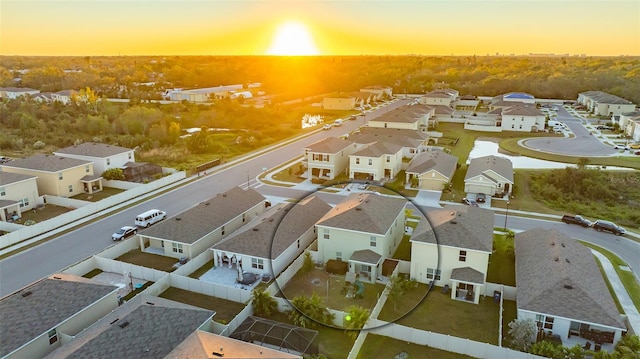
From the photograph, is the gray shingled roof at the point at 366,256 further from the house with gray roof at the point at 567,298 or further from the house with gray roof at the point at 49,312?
the house with gray roof at the point at 49,312

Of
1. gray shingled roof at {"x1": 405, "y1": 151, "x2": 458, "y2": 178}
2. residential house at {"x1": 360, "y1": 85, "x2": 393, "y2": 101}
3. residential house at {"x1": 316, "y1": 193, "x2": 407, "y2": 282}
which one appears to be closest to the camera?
residential house at {"x1": 316, "y1": 193, "x2": 407, "y2": 282}

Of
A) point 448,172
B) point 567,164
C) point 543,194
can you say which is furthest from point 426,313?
point 567,164

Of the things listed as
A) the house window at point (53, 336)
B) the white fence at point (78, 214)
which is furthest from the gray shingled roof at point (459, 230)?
the white fence at point (78, 214)

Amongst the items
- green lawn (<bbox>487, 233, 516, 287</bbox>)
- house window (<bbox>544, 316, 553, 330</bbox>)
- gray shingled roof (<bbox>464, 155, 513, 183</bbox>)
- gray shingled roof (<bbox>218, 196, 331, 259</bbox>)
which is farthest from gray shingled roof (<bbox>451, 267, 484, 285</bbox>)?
gray shingled roof (<bbox>464, 155, 513, 183</bbox>)

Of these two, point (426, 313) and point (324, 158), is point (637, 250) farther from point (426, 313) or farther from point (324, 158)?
point (324, 158)

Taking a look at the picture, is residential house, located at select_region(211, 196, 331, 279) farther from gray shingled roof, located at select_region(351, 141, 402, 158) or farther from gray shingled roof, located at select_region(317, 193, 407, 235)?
gray shingled roof, located at select_region(351, 141, 402, 158)
